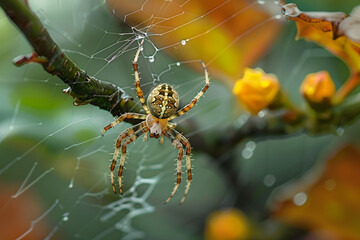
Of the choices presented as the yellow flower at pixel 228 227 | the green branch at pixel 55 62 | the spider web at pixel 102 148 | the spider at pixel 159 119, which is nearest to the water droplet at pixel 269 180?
the spider web at pixel 102 148

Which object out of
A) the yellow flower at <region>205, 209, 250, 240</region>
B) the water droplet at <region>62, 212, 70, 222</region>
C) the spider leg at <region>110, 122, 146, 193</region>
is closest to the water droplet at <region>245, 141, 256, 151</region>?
the yellow flower at <region>205, 209, 250, 240</region>

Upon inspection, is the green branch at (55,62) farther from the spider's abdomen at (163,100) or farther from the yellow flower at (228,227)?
the yellow flower at (228,227)

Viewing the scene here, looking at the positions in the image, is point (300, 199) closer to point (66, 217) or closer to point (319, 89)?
point (319, 89)

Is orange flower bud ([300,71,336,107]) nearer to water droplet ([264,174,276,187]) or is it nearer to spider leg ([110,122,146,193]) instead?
spider leg ([110,122,146,193])

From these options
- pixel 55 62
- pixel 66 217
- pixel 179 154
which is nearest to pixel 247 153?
pixel 179 154

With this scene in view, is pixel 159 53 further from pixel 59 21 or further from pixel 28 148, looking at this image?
pixel 28 148

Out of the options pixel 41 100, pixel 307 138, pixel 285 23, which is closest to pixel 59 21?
pixel 41 100

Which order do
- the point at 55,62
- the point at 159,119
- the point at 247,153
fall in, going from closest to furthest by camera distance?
the point at 55,62 → the point at 159,119 → the point at 247,153

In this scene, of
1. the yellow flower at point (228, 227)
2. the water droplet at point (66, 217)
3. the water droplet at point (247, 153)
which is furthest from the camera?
the water droplet at point (247, 153)
